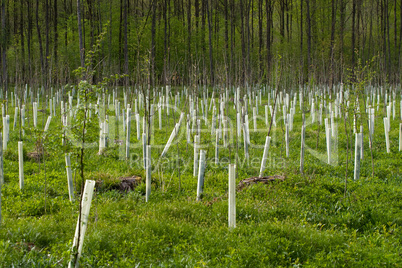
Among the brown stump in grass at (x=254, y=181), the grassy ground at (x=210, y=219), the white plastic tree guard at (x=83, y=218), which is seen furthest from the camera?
the brown stump in grass at (x=254, y=181)

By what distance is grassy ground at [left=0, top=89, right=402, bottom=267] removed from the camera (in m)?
4.55

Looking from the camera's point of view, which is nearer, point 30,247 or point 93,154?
point 30,247

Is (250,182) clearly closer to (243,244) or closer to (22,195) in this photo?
(243,244)

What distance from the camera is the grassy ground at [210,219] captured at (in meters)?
4.55

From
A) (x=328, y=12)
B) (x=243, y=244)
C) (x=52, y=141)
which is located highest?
(x=328, y=12)

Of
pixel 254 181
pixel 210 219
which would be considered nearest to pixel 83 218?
pixel 210 219

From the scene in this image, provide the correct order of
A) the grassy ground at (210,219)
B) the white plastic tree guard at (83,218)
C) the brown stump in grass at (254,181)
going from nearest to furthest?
the white plastic tree guard at (83,218) < the grassy ground at (210,219) < the brown stump in grass at (254,181)

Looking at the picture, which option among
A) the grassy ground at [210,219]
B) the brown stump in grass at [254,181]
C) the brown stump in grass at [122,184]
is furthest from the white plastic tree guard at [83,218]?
the brown stump in grass at [254,181]

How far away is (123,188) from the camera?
287 inches

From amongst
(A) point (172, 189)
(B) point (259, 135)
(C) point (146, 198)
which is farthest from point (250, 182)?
(B) point (259, 135)

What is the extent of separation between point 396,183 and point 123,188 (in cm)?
561

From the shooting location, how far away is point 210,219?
19.2 feet

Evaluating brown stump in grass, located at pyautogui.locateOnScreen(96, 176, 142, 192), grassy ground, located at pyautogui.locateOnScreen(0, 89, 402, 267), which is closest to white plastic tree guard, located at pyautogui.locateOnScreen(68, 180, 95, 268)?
grassy ground, located at pyautogui.locateOnScreen(0, 89, 402, 267)

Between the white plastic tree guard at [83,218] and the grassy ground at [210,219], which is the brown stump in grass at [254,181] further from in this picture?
the white plastic tree guard at [83,218]
